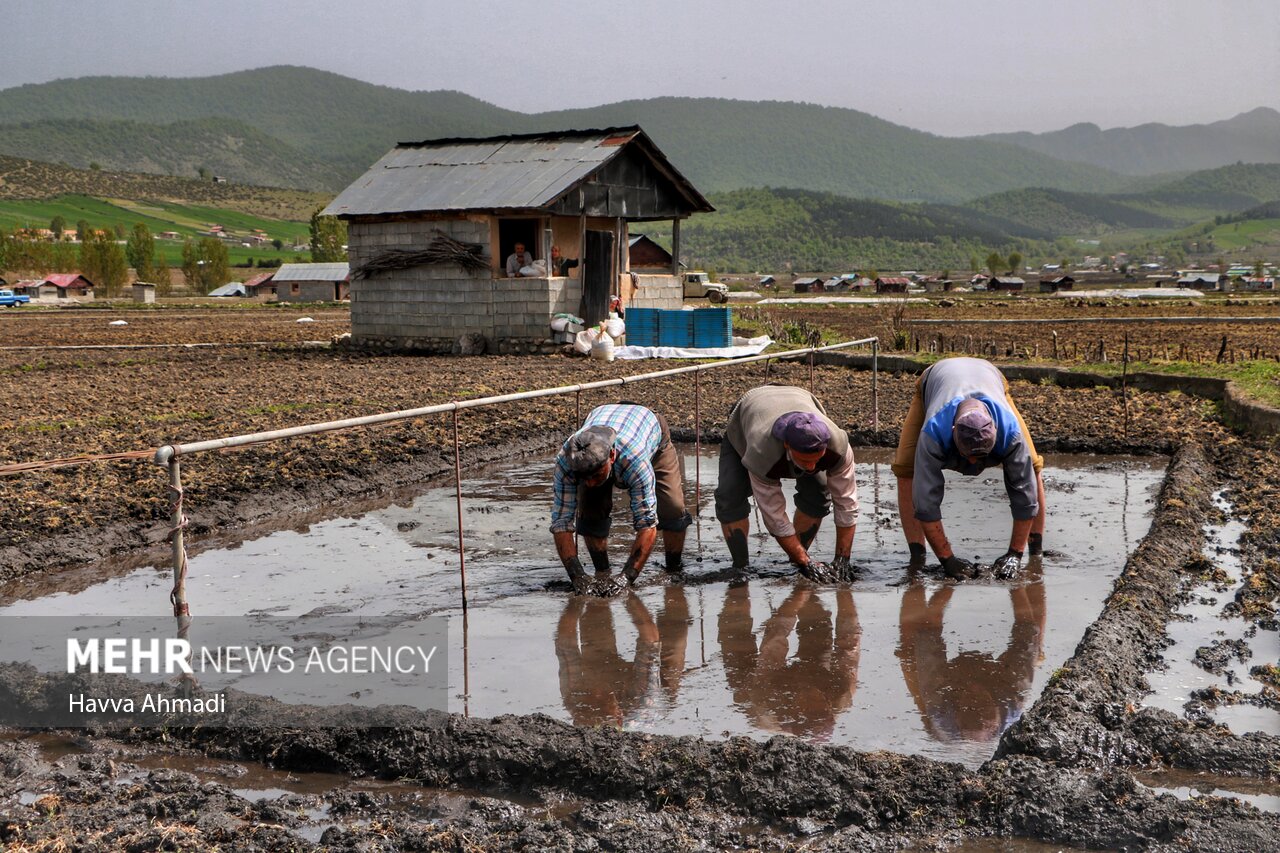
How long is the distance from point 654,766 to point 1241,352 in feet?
66.2

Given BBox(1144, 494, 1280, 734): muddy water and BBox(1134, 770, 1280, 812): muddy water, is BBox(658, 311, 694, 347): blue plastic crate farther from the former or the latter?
BBox(1134, 770, 1280, 812): muddy water

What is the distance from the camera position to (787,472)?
7.34m

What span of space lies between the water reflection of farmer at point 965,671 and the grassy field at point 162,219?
4356 inches

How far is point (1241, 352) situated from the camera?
21.5 metres

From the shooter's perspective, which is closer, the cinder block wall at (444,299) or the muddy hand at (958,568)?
the muddy hand at (958,568)

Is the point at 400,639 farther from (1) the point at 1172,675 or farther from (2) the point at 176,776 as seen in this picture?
(1) the point at 1172,675

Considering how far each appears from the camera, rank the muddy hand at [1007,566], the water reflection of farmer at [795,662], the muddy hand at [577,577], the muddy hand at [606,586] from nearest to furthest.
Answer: the water reflection of farmer at [795,662] → the muddy hand at [577,577] → the muddy hand at [606,586] → the muddy hand at [1007,566]

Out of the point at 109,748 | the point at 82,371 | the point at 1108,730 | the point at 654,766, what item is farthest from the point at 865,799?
the point at 82,371

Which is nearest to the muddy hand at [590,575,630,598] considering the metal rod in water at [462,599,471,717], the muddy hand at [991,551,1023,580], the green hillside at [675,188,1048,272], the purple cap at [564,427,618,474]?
the metal rod in water at [462,599,471,717]

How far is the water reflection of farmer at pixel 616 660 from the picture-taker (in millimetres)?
5723

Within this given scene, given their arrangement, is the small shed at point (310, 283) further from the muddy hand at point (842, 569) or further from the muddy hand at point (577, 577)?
the muddy hand at point (842, 569)

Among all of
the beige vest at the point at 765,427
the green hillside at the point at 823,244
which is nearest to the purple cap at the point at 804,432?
the beige vest at the point at 765,427

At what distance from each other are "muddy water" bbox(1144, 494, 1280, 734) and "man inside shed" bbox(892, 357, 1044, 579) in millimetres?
1133

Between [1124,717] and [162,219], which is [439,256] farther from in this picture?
[162,219]
